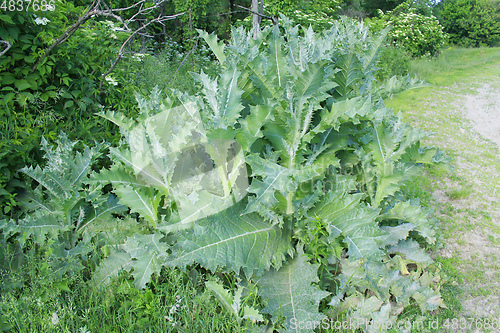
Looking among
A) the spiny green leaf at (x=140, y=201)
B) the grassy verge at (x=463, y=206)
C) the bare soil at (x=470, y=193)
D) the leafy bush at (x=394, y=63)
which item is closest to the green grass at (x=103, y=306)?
the spiny green leaf at (x=140, y=201)

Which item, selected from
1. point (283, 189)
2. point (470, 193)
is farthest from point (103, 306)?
point (470, 193)

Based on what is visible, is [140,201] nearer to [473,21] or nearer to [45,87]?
[45,87]

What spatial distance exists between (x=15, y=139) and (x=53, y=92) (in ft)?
1.63

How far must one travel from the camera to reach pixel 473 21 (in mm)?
20438

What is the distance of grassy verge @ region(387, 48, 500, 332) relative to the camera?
2244 millimetres

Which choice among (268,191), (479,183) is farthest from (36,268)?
(479,183)

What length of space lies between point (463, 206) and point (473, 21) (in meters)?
22.6

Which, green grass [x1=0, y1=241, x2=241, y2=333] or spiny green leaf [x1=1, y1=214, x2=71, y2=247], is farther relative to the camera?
spiny green leaf [x1=1, y1=214, x2=71, y2=247]

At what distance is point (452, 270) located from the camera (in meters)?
2.46

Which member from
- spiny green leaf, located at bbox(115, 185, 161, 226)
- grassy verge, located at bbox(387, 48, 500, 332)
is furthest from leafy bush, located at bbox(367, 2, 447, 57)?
spiny green leaf, located at bbox(115, 185, 161, 226)

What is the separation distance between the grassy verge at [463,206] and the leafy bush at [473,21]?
1769 centimetres

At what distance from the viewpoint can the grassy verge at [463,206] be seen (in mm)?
2244

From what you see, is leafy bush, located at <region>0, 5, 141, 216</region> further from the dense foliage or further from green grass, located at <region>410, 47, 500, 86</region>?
green grass, located at <region>410, 47, 500, 86</region>

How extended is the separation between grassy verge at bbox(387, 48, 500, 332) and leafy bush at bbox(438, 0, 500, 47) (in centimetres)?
1769
